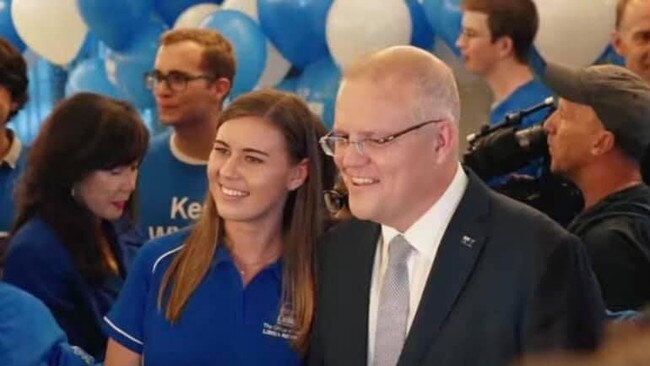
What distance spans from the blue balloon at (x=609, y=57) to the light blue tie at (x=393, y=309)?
2.08 metres

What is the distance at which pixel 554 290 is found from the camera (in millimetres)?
1302

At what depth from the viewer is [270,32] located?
12.2ft

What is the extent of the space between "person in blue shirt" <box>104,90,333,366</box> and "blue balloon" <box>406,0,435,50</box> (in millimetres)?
1949

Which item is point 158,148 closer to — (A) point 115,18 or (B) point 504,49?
(B) point 504,49

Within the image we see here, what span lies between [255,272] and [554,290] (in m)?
0.49

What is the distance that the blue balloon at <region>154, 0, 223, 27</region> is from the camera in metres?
3.97

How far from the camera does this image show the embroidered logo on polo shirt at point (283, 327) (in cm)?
153

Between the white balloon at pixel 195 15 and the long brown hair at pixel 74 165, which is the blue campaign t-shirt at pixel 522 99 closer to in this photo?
the long brown hair at pixel 74 165

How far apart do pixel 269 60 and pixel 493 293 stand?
102 inches

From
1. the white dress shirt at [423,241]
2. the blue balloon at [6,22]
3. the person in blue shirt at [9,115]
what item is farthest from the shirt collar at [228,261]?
the blue balloon at [6,22]

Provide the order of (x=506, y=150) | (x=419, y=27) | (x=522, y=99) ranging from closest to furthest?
(x=506, y=150) → (x=522, y=99) → (x=419, y=27)

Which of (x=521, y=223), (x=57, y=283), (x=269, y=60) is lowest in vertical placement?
(x=269, y=60)

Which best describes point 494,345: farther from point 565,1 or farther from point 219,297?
point 565,1

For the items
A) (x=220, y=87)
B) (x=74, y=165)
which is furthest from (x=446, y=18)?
(x=74, y=165)
